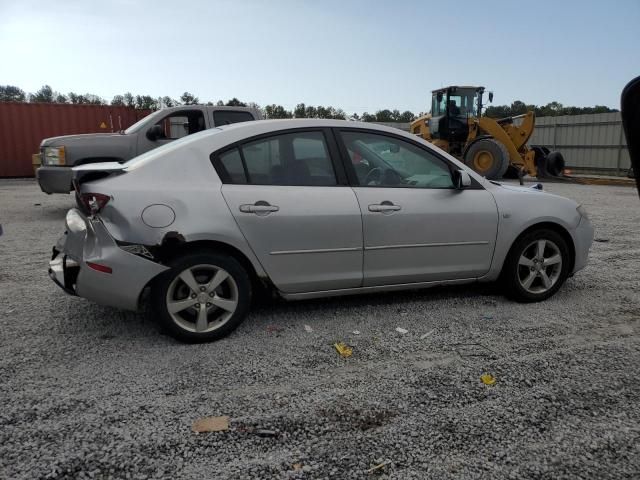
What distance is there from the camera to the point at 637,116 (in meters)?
1.42

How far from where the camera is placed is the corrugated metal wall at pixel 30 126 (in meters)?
17.0

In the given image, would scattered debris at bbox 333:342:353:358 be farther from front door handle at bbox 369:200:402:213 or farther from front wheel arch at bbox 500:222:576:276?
front wheel arch at bbox 500:222:576:276

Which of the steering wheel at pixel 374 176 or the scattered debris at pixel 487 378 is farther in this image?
the steering wheel at pixel 374 176

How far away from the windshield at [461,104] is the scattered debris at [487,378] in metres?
15.4

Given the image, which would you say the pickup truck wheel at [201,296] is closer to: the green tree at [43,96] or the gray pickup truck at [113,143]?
the gray pickup truck at [113,143]

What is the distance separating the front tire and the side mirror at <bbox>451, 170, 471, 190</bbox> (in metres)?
0.73

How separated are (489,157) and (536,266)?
40.7ft

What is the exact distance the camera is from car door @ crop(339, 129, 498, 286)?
392 cm

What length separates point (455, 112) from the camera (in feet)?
A: 56.7

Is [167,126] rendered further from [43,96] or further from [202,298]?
[43,96]

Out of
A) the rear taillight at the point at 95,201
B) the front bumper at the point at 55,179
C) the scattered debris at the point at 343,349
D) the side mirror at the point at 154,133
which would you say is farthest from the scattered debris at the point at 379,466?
the side mirror at the point at 154,133

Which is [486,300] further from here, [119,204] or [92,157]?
[92,157]

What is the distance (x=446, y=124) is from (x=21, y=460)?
16.6m

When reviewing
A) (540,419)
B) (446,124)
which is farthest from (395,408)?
(446,124)
